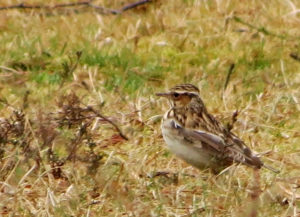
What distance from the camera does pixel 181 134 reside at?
7875 millimetres

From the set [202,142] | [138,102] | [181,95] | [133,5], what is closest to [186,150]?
[202,142]

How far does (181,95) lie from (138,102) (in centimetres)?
95

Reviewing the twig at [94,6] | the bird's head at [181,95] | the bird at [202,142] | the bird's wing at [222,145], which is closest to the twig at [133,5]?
the twig at [94,6]

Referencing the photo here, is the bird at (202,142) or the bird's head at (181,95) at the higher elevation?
the bird's head at (181,95)

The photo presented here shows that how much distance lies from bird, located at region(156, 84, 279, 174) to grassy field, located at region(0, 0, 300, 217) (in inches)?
4.6

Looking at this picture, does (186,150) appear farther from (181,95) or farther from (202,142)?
(181,95)

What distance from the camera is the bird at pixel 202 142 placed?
7.63m

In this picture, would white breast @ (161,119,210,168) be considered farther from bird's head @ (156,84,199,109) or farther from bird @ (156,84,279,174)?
bird's head @ (156,84,199,109)

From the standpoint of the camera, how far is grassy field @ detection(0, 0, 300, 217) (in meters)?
7.16

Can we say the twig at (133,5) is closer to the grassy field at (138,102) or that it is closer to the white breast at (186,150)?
the grassy field at (138,102)

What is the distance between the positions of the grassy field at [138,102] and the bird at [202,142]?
116 millimetres

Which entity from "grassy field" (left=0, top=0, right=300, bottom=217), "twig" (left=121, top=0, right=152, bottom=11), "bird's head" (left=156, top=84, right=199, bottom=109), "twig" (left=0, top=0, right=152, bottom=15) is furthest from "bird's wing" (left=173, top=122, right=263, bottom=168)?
"twig" (left=121, top=0, right=152, bottom=11)

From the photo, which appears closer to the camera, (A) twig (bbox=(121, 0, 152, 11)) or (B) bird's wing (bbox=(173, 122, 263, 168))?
(B) bird's wing (bbox=(173, 122, 263, 168))

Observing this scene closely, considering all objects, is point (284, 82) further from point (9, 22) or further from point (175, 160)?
point (9, 22)
